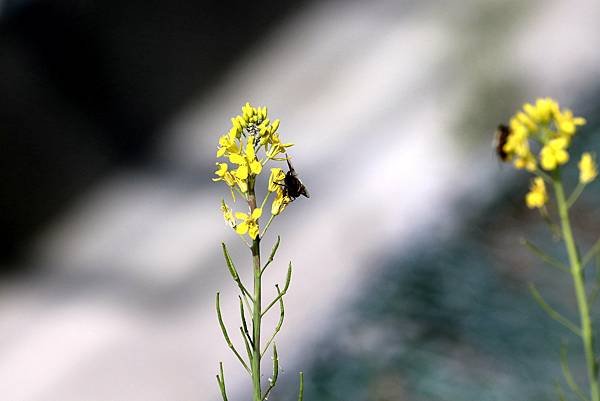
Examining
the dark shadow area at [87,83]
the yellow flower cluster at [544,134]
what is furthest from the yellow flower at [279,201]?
the dark shadow area at [87,83]

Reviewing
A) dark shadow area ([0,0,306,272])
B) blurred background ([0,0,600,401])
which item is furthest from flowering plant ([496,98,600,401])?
dark shadow area ([0,0,306,272])

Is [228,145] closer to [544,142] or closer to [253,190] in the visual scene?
[253,190]

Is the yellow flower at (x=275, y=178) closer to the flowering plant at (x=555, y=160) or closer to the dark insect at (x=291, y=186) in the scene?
the dark insect at (x=291, y=186)

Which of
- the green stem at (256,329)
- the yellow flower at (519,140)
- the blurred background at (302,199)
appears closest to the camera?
the green stem at (256,329)

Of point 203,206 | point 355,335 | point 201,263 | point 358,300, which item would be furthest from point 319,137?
point 355,335

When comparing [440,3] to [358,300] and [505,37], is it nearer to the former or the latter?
[505,37]

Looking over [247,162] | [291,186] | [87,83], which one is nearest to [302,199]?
[87,83]
